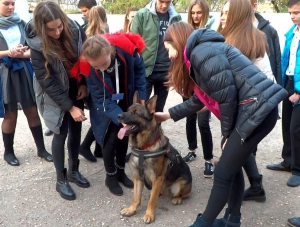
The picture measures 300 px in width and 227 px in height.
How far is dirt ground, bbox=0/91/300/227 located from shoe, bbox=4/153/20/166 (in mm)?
63

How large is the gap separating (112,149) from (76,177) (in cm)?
70

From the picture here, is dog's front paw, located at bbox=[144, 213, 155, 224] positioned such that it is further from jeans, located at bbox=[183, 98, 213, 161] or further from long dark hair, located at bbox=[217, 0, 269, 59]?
long dark hair, located at bbox=[217, 0, 269, 59]

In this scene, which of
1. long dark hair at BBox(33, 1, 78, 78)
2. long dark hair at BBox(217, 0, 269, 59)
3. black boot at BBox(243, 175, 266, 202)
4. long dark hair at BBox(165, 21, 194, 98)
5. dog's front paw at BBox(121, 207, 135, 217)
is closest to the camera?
long dark hair at BBox(165, 21, 194, 98)

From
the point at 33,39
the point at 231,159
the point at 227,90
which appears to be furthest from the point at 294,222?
the point at 33,39

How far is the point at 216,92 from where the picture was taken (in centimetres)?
240

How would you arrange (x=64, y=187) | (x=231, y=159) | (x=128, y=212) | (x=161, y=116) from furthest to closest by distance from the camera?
(x=64, y=187)
(x=128, y=212)
(x=161, y=116)
(x=231, y=159)

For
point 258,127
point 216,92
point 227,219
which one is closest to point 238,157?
point 258,127

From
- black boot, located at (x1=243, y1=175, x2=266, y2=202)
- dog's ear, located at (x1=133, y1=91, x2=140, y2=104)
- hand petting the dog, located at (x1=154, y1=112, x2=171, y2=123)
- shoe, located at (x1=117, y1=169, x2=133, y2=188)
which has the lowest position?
shoe, located at (x1=117, y1=169, x2=133, y2=188)

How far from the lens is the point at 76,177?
13.3ft

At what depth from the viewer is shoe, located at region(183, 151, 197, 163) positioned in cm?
462

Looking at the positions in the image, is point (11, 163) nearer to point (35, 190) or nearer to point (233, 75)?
point (35, 190)

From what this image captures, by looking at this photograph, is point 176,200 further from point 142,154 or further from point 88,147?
point 88,147

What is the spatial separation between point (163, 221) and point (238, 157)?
4.02 ft

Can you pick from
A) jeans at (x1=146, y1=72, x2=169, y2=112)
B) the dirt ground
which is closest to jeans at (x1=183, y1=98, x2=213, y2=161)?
the dirt ground
